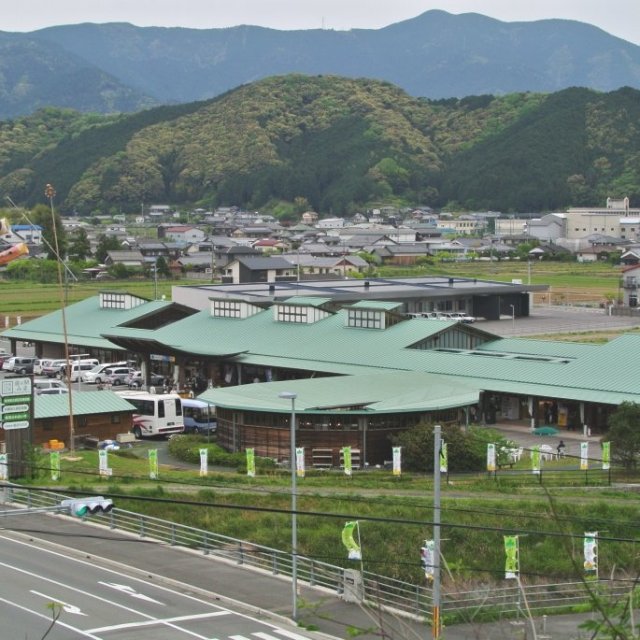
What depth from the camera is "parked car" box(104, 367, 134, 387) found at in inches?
1522

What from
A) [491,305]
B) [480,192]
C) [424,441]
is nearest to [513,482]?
[424,441]

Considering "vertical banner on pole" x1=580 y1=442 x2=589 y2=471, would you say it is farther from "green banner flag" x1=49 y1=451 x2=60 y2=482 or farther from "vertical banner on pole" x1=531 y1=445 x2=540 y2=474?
"green banner flag" x1=49 y1=451 x2=60 y2=482

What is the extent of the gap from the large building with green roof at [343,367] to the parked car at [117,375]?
89cm

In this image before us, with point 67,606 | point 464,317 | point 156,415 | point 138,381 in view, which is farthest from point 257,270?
point 67,606

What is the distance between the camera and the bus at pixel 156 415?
102 ft

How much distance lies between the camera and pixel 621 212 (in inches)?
4889

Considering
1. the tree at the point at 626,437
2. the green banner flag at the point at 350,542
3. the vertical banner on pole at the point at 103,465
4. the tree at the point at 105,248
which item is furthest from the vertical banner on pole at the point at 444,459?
the tree at the point at 105,248

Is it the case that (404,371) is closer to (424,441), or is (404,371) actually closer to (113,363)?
(424,441)

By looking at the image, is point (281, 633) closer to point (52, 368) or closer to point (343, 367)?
point (343, 367)

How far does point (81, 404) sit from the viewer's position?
29.7 metres

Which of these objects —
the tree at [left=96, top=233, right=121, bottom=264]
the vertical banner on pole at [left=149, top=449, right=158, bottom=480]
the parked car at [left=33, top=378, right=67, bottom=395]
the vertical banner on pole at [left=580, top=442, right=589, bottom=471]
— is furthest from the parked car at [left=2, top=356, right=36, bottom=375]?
the tree at [left=96, top=233, right=121, bottom=264]

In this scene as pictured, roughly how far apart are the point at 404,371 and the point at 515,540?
14.5m

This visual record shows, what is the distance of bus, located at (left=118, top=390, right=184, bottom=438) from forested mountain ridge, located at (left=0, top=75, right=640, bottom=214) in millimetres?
115859

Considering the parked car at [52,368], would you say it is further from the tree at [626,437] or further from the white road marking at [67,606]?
the white road marking at [67,606]
